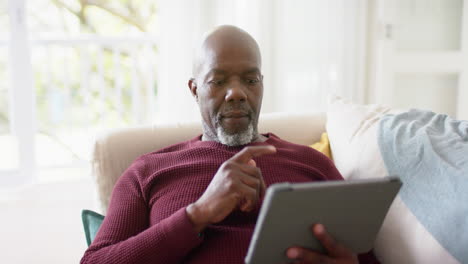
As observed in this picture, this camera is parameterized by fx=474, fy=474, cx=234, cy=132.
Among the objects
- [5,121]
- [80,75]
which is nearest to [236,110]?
[80,75]

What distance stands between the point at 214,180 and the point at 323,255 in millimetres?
257

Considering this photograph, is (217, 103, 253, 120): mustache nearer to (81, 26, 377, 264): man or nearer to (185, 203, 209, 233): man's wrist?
(81, 26, 377, 264): man

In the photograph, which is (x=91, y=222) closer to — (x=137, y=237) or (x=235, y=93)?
(x=137, y=237)

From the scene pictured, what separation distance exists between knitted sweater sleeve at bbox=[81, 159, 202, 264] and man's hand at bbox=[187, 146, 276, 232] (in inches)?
1.6

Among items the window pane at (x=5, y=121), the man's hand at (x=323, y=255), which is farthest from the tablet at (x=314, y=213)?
the window pane at (x=5, y=121)

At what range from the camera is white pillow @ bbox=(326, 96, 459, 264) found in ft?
3.45

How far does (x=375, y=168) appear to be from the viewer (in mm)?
1212

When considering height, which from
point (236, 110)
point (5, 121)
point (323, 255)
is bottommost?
point (5, 121)

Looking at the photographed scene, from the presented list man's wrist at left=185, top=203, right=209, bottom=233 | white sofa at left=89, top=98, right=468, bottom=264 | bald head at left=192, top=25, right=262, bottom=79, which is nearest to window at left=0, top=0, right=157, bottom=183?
white sofa at left=89, top=98, right=468, bottom=264

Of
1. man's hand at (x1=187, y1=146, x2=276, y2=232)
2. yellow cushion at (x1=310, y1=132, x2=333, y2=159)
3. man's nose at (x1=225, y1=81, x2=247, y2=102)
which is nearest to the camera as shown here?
man's hand at (x1=187, y1=146, x2=276, y2=232)

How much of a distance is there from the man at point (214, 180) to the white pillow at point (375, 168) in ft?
A: 0.20

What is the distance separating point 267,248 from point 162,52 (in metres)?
1.74

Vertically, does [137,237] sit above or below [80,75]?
below

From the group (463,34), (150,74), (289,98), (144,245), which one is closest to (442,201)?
(144,245)
